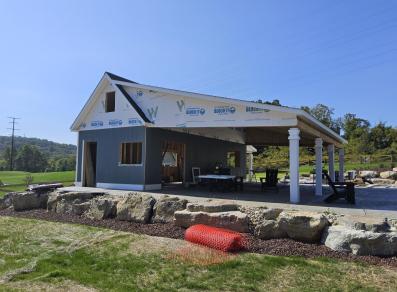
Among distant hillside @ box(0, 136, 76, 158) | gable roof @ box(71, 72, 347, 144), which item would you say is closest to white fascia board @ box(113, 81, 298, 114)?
gable roof @ box(71, 72, 347, 144)

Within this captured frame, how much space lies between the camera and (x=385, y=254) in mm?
6180

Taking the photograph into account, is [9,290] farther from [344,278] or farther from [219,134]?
[219,134]

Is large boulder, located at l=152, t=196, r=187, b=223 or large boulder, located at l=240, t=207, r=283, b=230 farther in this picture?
large boulder, located at l=152, t=196, r=187, b=223

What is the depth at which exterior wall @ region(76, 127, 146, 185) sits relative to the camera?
546 inches

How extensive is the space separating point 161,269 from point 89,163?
11311mm

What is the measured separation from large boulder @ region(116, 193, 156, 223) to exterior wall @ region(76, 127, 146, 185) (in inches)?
145

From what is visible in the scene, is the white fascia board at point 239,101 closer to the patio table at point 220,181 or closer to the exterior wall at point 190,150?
the exterior wall at point 190,150

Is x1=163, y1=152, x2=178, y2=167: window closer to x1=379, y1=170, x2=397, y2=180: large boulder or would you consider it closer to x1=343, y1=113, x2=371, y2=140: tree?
x1=379, y1=170, x2=397, y2=180: large boulder

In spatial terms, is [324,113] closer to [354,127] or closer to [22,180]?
[354,127]

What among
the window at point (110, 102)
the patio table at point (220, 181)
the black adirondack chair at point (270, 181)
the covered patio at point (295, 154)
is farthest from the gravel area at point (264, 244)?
the window at point (110, 102)

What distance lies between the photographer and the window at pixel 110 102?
15345mm

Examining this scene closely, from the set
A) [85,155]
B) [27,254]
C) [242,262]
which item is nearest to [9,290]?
[27,254]

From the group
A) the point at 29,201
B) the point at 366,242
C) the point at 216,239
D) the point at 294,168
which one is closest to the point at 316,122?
the point at 294,168

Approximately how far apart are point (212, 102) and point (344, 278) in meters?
7.99
